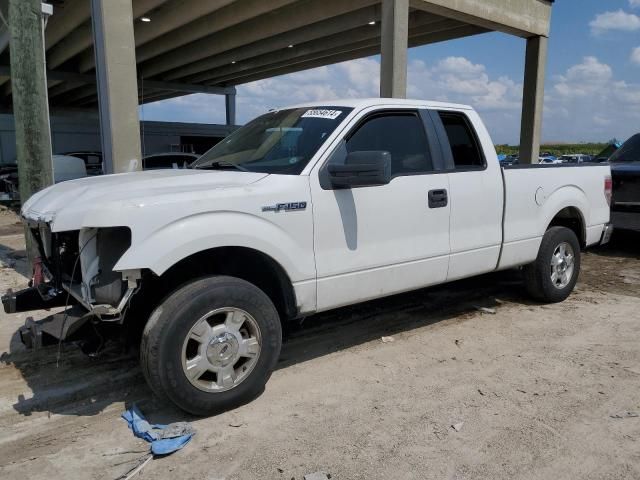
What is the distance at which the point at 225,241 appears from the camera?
10.7 feet

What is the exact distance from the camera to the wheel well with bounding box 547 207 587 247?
5.85m

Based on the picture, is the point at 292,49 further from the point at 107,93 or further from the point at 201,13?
the point at 107,93

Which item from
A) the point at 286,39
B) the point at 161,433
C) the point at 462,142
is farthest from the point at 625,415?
the point at 286,39

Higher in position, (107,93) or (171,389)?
(107,93)

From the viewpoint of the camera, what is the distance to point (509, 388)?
3.77 metres

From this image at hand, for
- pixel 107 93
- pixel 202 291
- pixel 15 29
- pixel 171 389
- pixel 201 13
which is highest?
pixel 201 13

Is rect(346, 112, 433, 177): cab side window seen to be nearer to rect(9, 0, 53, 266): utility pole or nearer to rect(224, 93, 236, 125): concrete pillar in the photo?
rect(9, 0, 53, 266): utility pole

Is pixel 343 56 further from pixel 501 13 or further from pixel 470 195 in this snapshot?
pixel 470 195

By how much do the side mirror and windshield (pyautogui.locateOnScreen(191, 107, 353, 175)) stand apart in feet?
0.81

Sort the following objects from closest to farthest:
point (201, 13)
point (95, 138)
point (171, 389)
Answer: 1. point (171, 389)
2. point (201, 13)
3. point (95, 138)

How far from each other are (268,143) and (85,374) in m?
2.23

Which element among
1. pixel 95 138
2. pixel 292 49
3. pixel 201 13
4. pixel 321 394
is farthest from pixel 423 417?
pixel 95 138

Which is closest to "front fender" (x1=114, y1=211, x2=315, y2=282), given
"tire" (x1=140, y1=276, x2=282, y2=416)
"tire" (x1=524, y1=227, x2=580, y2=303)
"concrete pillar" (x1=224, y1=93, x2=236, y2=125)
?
"tire" (x1=140, y1=276, x2=282, y2=416)

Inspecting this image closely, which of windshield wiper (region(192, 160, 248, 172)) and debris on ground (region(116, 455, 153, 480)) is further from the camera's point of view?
windshield wiper (region(192, 160, 248, 172))
